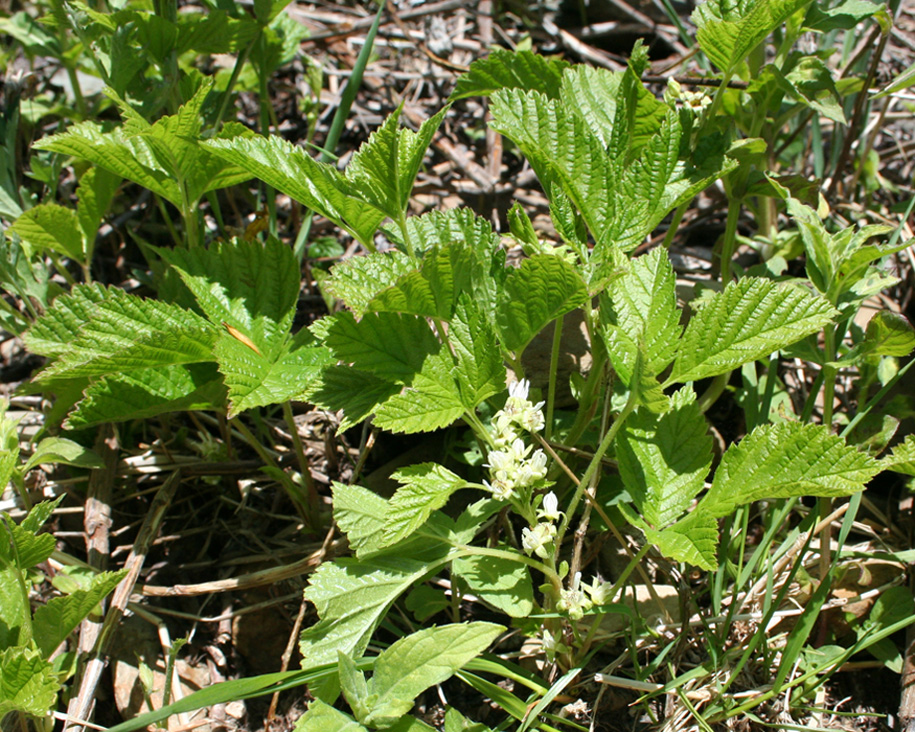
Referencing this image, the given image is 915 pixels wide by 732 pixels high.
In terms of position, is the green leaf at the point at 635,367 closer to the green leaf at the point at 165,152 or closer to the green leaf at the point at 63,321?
the green leaf at the point at 165,152

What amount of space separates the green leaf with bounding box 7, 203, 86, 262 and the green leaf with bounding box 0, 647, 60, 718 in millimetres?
1143

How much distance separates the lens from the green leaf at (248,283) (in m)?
1.89

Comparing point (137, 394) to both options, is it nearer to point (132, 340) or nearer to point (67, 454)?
point (132, 340)

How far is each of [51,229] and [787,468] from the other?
198 centimetres

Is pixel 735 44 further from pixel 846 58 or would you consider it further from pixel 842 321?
pixel 846 58

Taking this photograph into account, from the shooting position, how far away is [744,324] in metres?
1.59

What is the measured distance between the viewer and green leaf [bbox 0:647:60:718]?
4.98 feet

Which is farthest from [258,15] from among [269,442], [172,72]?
[269,442]

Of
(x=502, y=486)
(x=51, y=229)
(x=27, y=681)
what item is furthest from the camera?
(x=51, y=229)

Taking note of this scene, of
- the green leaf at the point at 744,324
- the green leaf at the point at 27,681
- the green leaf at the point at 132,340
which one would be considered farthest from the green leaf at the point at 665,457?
the green leaf at the point at 27,681

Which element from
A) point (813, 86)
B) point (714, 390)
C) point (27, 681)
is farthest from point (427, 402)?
point (813, 86)

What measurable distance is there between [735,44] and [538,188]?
127 cm

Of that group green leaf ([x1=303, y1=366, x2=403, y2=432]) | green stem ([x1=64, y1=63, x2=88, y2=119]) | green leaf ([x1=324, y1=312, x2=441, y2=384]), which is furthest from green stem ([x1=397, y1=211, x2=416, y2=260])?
green stem ([x1=64, y1=63, x2=88, y2=119])

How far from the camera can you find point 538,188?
2.95 m
